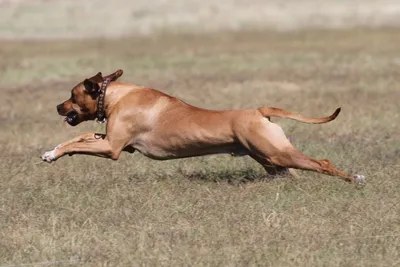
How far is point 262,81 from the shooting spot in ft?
75.6

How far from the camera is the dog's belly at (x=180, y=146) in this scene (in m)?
10.8

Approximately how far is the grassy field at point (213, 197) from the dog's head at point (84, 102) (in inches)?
26.5

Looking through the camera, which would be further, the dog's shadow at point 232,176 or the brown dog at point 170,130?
the dog's shadow at point 232,176

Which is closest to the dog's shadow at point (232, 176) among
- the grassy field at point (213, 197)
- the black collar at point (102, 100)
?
the grassy field at point (213, 197)

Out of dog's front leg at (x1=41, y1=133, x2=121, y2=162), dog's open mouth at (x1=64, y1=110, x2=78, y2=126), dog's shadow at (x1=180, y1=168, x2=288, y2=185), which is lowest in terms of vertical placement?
dog's shadow at (x1=180, y1=168, x2=288, y2=185)

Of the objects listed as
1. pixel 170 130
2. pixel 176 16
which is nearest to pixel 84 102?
pixel 170 130

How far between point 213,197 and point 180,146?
0.96 meters

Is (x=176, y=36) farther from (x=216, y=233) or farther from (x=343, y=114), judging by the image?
(x=216, y=233)

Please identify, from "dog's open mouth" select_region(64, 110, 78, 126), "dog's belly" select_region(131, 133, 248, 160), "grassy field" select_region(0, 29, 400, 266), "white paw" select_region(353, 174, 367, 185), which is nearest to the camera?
"grassy field" select_region(0, 29, 400, 266)

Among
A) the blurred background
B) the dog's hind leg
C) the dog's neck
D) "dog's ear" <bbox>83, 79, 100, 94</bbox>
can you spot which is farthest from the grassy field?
the blurred background

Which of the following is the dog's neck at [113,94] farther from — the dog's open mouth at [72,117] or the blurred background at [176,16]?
the blurred background at [176,16]

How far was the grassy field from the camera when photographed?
8195 millimetres

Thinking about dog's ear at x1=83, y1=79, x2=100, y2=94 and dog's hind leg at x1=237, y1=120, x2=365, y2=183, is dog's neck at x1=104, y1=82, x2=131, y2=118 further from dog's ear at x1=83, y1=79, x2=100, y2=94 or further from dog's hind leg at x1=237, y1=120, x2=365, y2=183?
dog's hind leg at x1=237, y1=120, x2=365, y2=183

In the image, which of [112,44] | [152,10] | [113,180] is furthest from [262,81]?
[152,10]
